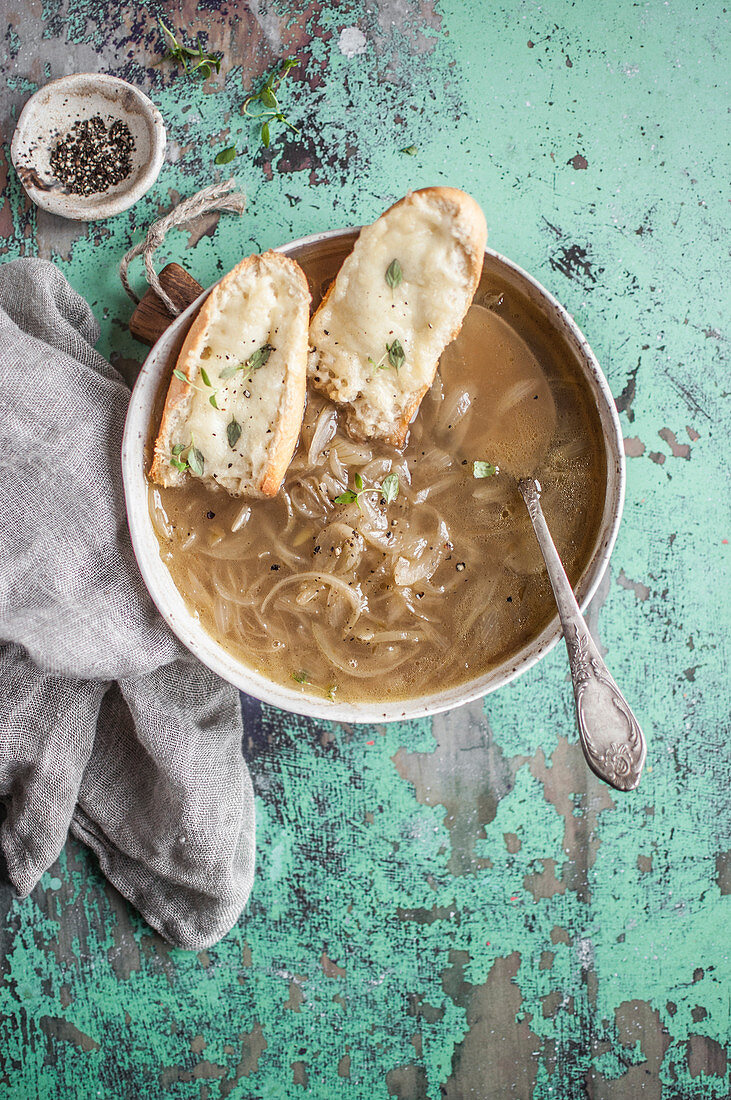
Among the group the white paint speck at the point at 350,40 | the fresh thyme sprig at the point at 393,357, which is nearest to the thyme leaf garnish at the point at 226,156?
the white paint speck at the point at 350,40

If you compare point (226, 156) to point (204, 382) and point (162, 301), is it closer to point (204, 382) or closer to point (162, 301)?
point (162, 301)

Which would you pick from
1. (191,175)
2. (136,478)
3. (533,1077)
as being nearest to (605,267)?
(191,175)

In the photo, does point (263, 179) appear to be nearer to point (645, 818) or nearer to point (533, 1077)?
point (645, 818)

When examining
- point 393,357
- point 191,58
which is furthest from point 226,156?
point 393,357

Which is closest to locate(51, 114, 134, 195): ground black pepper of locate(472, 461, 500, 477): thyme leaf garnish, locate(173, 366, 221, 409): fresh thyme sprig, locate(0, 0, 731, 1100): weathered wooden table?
locate(0, 0, 731, 1100): weathered wooden table

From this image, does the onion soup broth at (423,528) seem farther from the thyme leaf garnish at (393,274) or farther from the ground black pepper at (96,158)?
the ground black pepper at (96,158)

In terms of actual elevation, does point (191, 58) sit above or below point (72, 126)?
above

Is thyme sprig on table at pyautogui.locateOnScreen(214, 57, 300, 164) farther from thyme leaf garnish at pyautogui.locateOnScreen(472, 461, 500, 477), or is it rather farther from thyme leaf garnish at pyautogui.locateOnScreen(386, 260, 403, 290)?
thyme leaf garnish at pyautogui.locateOnScreen(472, 461, 500, 477)
